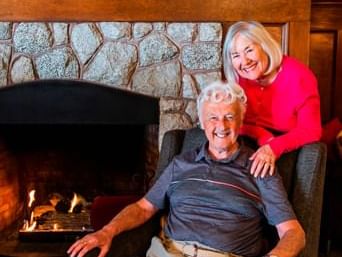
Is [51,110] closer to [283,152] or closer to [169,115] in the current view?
[169,115]

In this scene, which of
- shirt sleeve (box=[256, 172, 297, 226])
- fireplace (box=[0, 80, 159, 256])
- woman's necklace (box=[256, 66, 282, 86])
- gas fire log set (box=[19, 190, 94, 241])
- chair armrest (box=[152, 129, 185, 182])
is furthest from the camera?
fireplace (box=[0, 80, 159, 256])

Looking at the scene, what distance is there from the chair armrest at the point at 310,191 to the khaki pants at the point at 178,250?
0.97ft

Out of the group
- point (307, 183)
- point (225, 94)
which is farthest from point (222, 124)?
point (307, 183)

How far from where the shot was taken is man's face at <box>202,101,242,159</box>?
1.99 metres

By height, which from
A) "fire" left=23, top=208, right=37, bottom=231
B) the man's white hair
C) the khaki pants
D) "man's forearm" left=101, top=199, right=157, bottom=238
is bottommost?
"fire" left=23, top=208, right=37, bottom=231

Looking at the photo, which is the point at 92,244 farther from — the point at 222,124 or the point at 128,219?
the point at 222,124

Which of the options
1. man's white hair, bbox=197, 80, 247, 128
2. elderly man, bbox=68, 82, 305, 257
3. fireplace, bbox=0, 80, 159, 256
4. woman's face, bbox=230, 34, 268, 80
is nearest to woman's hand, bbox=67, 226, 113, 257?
elderly man, bbox=68, 82, 305, 257

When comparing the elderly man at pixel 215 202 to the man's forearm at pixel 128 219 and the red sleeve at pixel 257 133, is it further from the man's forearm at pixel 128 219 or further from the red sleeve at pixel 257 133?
the red sleeve at pixel 257 133

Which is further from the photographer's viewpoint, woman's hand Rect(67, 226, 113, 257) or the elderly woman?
the elderly woman

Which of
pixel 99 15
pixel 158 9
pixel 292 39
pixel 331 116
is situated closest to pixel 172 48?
pixel 158 9

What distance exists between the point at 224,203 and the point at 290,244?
0.30m

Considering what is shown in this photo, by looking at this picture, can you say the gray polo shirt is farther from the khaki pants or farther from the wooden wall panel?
the wooden wall panel

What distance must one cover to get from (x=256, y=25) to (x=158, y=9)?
0.72m

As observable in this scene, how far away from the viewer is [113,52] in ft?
9.07
